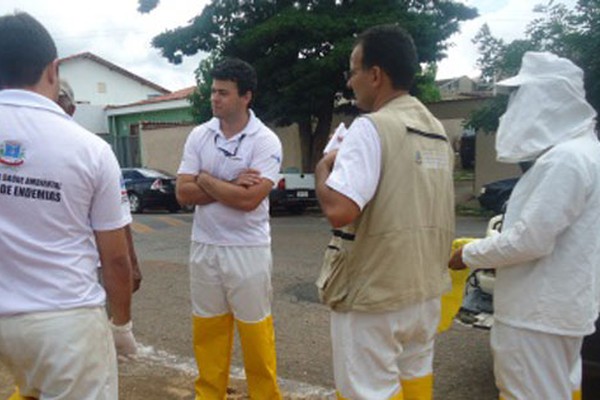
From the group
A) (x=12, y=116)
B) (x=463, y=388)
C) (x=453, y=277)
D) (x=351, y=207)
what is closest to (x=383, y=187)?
(x=351, y=207)

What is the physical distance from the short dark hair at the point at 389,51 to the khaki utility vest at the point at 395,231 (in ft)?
0.40

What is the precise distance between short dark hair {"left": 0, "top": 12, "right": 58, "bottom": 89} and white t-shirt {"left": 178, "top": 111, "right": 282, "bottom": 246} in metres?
1.48

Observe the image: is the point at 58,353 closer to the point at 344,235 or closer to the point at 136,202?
the point at 344,235

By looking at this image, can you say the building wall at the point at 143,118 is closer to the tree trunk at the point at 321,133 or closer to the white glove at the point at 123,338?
the tree trunk at the point at 321,133

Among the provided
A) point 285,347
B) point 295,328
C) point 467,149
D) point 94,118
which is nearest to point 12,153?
point 285,347

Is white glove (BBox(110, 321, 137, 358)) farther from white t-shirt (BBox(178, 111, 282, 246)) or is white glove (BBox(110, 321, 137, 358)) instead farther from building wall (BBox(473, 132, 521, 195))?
building wall (BBox(473, 132, 521, 195))

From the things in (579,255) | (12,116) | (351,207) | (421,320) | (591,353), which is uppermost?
(12,116)

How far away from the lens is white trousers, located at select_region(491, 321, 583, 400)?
239 cm

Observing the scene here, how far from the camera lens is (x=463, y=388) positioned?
13.1ft

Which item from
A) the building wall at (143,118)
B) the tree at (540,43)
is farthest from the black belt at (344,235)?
the building wall at (143,118)

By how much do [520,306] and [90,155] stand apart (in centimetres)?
177

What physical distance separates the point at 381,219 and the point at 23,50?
1.41 metres

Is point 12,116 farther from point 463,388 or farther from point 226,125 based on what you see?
point 463,388

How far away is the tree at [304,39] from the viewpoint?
15195mm
